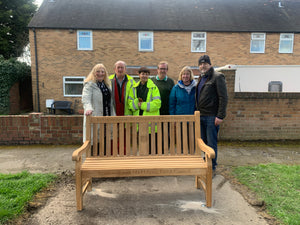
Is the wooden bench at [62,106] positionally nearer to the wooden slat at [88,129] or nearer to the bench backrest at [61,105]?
the bench backrest at [61,105]

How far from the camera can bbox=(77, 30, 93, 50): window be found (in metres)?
14.8

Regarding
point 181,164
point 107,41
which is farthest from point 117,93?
point 107,41

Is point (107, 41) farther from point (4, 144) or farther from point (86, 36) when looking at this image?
point (4, 144)

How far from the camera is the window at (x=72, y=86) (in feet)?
48.9

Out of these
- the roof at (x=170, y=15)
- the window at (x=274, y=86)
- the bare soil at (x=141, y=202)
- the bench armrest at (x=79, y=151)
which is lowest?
the bare soil at (x=141, y=202)

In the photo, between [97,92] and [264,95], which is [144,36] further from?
[97,92]

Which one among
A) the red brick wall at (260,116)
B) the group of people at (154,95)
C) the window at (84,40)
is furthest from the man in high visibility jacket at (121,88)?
the window at (84,40)

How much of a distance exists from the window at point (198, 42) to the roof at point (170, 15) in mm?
383

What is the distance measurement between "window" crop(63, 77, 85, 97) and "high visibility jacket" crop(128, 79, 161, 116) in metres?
12.4

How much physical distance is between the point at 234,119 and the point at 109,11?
1436cm

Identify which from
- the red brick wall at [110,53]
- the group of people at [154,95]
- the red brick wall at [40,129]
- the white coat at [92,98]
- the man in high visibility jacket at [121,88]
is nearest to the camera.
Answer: the white coat at [92,98]

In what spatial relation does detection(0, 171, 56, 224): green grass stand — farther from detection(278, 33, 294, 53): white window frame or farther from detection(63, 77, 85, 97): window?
detection(278, 33, 294, 53): white window frame

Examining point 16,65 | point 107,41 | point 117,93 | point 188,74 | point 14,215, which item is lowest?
point 14,215

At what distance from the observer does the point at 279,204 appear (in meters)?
2.63
